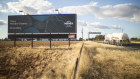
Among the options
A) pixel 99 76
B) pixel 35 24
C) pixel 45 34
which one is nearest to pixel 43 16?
pixel 35 24

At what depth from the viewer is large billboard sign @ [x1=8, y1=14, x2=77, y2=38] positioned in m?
17.3

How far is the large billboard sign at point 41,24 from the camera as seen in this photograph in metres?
17.3

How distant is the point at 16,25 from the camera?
17.8 metres

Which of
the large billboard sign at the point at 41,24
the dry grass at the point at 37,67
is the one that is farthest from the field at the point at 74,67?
the large billboard sign at the point at 41,24

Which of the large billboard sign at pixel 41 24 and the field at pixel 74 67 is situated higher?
Result: the large billboard sign at pixel 41 24

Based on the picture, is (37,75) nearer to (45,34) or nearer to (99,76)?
(99,76)

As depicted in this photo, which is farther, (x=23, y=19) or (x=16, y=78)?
(x=23, y=19)

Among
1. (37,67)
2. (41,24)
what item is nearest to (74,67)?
(37,67)

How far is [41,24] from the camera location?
1783cm

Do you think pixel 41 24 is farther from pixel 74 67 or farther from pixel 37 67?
pixel 74 67

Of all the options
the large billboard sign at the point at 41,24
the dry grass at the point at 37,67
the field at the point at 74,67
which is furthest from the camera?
the large billboard sign at the point at 41,24

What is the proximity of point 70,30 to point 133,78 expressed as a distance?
13066 mm

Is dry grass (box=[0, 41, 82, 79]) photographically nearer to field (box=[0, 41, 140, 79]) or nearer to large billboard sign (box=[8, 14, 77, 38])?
field (box=[0, 41, 140, 79])

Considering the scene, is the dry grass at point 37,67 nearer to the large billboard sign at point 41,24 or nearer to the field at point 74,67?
the field at point 74,67
